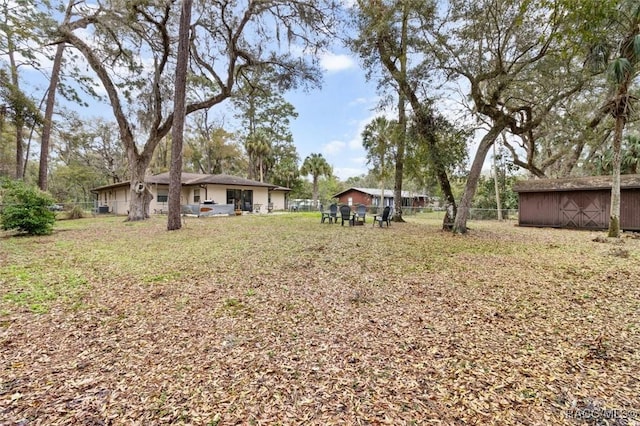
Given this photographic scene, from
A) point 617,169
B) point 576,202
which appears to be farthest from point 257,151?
point 617,169

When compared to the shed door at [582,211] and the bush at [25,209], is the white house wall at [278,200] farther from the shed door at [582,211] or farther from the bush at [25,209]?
the shed door at [582,211]

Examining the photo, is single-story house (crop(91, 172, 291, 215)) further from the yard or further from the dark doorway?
the yard

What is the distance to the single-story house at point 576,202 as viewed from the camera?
1217 centimetres

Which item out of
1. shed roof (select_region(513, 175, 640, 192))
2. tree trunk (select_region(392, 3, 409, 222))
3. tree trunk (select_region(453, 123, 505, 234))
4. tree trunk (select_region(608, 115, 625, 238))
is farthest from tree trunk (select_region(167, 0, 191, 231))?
shed roof (select_region(513, 175, 640, 192))

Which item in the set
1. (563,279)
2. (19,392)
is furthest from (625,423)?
(19,392)

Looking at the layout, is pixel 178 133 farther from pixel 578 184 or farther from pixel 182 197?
pixel 578 184

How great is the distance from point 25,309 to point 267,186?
21.1m

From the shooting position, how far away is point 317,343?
9.34 ft

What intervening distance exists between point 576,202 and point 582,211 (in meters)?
0.49

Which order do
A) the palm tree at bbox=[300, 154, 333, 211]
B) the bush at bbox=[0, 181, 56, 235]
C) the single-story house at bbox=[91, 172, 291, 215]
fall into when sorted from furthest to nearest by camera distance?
the palm tree at bbox=[300, 154, 333, 211] < the single-story house at bbox=[91, 172, 291, 215] < the bush at bbox=[0, 181, 56, 235]

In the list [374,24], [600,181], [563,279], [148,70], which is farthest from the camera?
[148,70]

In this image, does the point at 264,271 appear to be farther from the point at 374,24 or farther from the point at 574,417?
the point at 374,24

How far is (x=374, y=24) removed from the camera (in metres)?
9.85

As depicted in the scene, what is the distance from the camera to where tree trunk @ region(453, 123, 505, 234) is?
10.0 m
